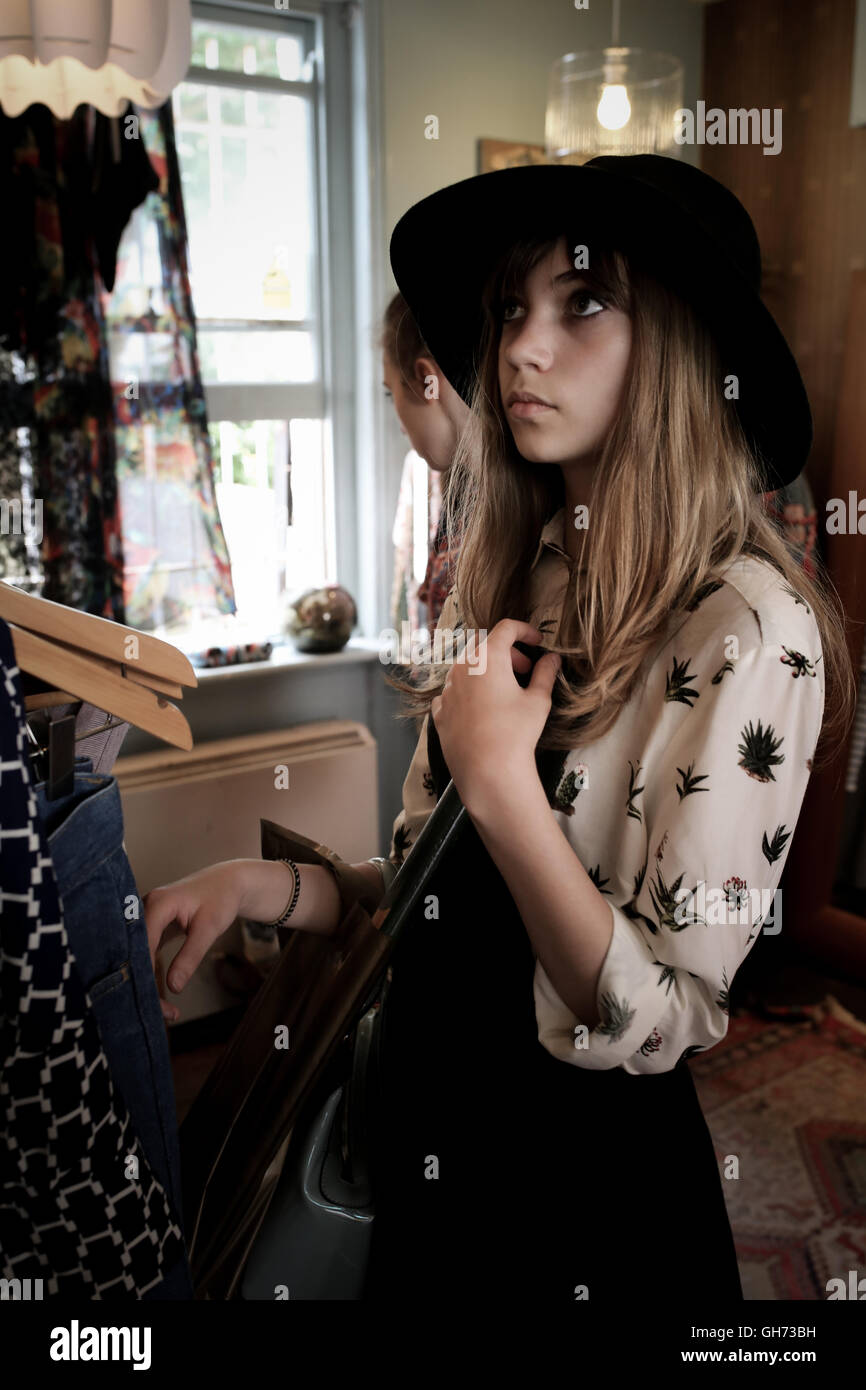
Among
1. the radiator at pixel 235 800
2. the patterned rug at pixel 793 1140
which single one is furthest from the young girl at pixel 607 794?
the radiator at pixel 235 800

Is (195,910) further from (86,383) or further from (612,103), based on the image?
(612,103)

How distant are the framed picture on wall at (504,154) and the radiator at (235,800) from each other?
149cm

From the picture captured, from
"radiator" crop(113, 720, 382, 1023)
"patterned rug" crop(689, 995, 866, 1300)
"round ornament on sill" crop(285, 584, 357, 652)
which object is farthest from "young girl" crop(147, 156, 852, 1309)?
"round ornament on sill" crop(285, 584, 357, 652)

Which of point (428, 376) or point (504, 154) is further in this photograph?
point (504, 154)

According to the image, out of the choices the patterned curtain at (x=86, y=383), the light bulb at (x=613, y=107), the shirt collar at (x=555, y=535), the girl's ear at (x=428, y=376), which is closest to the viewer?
the shirt collar at (x=555, y=535)

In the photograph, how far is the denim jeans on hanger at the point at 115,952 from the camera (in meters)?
0.77

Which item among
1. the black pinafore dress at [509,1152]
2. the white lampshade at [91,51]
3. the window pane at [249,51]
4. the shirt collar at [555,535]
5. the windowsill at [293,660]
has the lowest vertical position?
the black pinafore dress at [509,1152]

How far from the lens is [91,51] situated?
128cm

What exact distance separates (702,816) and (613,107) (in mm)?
2129

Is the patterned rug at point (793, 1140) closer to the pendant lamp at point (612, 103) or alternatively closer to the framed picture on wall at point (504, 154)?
the pendant lamp at point (612, 103)

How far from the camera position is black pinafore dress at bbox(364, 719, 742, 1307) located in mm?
895

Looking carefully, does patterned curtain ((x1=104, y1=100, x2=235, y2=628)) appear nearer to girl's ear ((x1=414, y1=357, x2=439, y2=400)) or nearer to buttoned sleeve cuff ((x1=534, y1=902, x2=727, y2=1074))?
girl's ear ((x1=414, y1=357, x2=439, y2=400))

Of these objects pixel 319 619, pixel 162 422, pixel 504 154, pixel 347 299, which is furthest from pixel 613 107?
pixel 319 619
